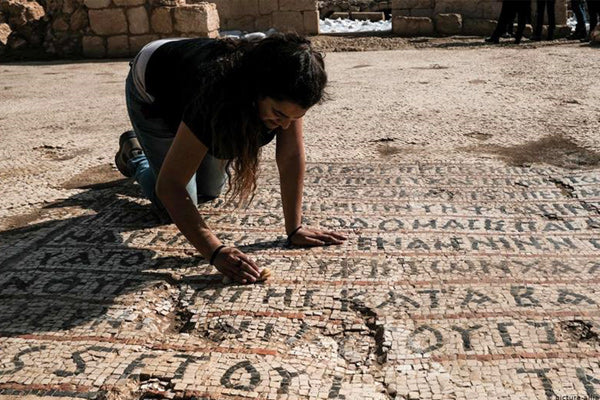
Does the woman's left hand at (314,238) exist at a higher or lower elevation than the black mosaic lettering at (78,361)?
higher

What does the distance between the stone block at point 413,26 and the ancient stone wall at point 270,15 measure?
4.94 feet

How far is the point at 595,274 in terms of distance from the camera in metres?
2.52

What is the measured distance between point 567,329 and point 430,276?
0.57m

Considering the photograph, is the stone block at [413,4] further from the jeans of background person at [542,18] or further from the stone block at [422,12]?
the jeans of background person at [542,18]

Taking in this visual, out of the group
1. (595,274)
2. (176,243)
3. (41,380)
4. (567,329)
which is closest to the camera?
(41,380)

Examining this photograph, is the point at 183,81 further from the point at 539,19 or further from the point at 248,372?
the point at 539,19

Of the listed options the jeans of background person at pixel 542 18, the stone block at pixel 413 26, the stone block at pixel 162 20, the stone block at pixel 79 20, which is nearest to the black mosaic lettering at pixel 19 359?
the stone block at pixel 162 20

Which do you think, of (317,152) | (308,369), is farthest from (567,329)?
(317,152)

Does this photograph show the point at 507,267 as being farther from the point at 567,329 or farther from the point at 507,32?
the point at 507,32

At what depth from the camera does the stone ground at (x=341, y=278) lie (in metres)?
1.98

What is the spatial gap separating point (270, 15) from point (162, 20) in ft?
9.75

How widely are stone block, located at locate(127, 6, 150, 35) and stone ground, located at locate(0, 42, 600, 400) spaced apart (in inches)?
201

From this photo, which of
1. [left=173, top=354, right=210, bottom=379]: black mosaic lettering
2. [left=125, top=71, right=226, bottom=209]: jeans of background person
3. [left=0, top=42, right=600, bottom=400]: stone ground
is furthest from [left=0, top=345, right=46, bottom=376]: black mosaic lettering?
[left=125, top=71, right=226, bottom=209]: jeans of background person

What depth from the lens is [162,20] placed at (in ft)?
31.3
